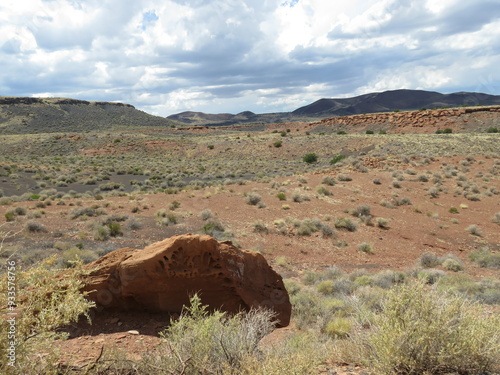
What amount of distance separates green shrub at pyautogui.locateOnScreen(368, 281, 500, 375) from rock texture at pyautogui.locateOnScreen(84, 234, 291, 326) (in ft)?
9.31

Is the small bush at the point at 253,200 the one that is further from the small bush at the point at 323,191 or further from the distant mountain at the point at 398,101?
the distant mountain at the point at 398,101

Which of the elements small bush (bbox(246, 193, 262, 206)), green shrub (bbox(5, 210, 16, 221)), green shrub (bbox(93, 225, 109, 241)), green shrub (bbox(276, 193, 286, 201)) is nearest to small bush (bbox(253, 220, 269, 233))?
small bush (bbox(246, 193, 262, 206))

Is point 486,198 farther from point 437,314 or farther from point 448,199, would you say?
point 437,314

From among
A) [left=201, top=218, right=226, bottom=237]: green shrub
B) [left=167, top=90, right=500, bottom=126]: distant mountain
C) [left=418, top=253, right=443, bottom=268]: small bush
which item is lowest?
[left=418, top=253, right=443, bottom=268]: small bush

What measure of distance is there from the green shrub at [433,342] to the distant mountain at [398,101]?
171 m

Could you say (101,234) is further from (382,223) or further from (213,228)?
(382,223)

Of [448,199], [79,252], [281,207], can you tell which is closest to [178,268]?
[79,252]

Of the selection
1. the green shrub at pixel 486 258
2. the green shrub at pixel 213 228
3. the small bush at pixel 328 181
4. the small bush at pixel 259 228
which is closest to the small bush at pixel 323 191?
the small bush at pixel 328 181

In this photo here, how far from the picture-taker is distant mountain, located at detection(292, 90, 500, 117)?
16062 cm

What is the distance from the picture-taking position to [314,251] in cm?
1440

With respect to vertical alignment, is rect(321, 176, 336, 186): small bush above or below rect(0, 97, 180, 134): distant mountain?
below

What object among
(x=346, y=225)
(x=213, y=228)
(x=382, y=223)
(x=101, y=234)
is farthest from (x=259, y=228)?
(x=101, y=234)

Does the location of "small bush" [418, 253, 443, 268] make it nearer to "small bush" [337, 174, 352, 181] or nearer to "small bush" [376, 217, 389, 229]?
"small bush" [376, 217, 389, 229]

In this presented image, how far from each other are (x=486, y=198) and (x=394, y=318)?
2356cm
